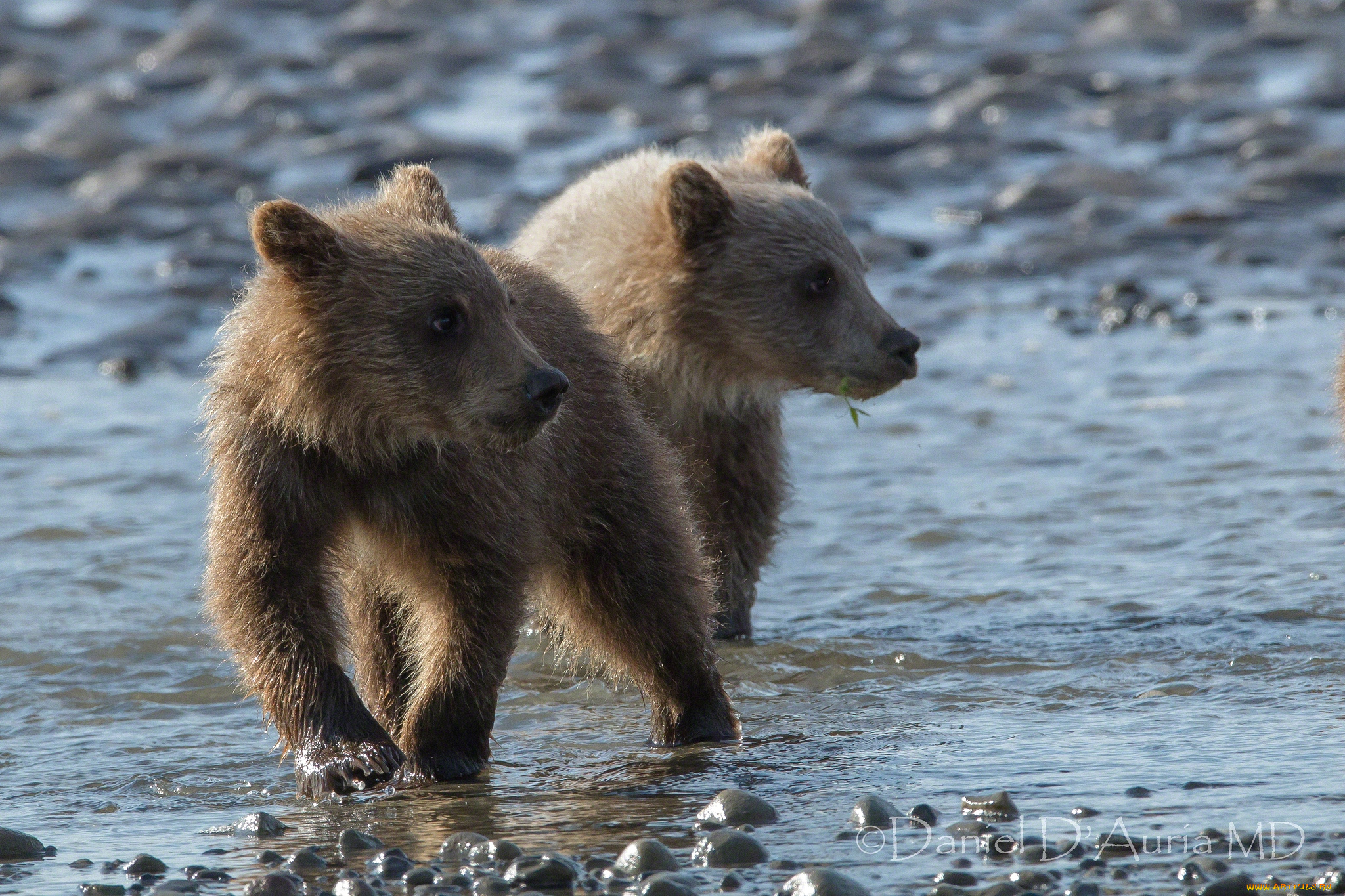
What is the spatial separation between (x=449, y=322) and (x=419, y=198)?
64 cm

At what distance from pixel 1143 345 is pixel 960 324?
1.38 meters

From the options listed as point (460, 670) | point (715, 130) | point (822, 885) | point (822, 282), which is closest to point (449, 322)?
point (460, 670)

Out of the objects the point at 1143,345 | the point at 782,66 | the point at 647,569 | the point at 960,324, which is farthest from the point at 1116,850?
the point at 782,66

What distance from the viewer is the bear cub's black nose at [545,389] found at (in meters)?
5.52

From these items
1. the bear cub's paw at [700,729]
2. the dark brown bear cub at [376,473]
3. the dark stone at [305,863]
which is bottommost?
the dark stone at [305,863]

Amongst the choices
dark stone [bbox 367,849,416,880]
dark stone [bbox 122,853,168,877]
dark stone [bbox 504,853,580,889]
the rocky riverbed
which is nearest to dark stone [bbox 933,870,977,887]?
the rocky riverbed

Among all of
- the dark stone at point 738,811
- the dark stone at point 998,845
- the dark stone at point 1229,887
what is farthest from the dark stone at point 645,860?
the dark stone at point 1229,887

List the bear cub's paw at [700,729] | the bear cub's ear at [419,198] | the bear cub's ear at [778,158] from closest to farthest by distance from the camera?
1. the bear cub's ear at [419,198]
2. the bear cub's paw at [700,729]
3. the bear cub's ear at [778,158]

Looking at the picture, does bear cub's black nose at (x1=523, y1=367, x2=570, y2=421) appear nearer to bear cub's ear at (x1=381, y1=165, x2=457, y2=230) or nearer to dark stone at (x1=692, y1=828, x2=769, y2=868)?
bear cub's ear at (x1=381, y1=165, x2=457, y2=230)

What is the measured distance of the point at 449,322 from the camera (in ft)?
18.6

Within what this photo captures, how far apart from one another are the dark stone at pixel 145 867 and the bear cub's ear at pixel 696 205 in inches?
138

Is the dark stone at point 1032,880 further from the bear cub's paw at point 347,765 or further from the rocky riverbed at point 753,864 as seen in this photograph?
the bear cub's paw at point 347,765

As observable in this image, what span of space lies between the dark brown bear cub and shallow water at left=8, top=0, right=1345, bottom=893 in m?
0.30

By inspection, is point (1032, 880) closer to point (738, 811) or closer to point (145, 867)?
point (738, 811)
